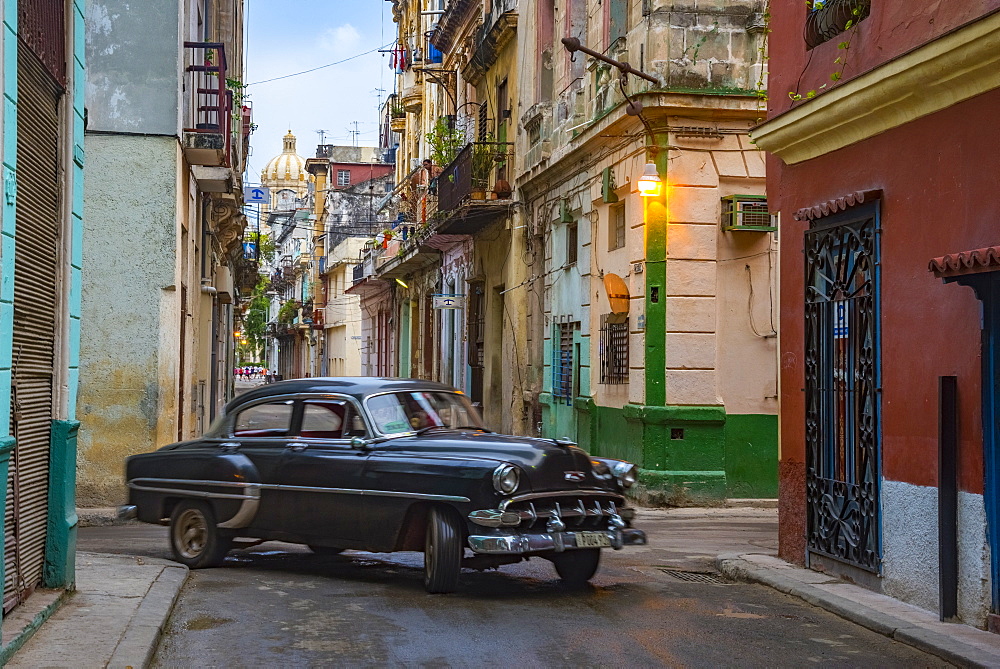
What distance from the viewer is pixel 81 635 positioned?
22.8ft

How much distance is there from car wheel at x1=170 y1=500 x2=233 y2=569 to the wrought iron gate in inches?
189

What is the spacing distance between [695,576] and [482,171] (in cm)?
1454

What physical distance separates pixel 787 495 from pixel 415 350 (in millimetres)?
25704

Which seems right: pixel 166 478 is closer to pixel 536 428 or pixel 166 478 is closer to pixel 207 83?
pixel 207 83

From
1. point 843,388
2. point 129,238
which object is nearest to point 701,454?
point 843,388

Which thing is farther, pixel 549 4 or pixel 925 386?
pixel 549 4

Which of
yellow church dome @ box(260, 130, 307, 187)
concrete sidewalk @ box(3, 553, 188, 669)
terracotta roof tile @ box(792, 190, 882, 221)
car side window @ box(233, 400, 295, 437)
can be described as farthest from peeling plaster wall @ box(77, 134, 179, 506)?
yellow church dome @ box(260, 130, 307, 187)

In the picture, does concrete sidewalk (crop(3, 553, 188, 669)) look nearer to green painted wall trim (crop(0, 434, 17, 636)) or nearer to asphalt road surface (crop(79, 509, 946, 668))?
asphalt road surface (crop(79, 509, 946, 668))

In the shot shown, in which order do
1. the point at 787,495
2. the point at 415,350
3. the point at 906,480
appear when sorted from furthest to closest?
the point at 415,350 < the point at 787,495 < the point at 906,480

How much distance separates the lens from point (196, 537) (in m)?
10.3

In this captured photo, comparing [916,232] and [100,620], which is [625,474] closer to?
[916,232]

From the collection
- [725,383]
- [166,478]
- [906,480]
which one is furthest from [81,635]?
[725,383]

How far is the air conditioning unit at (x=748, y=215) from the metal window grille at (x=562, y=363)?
4.43 meters

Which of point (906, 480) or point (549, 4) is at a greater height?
point (549, 4)
